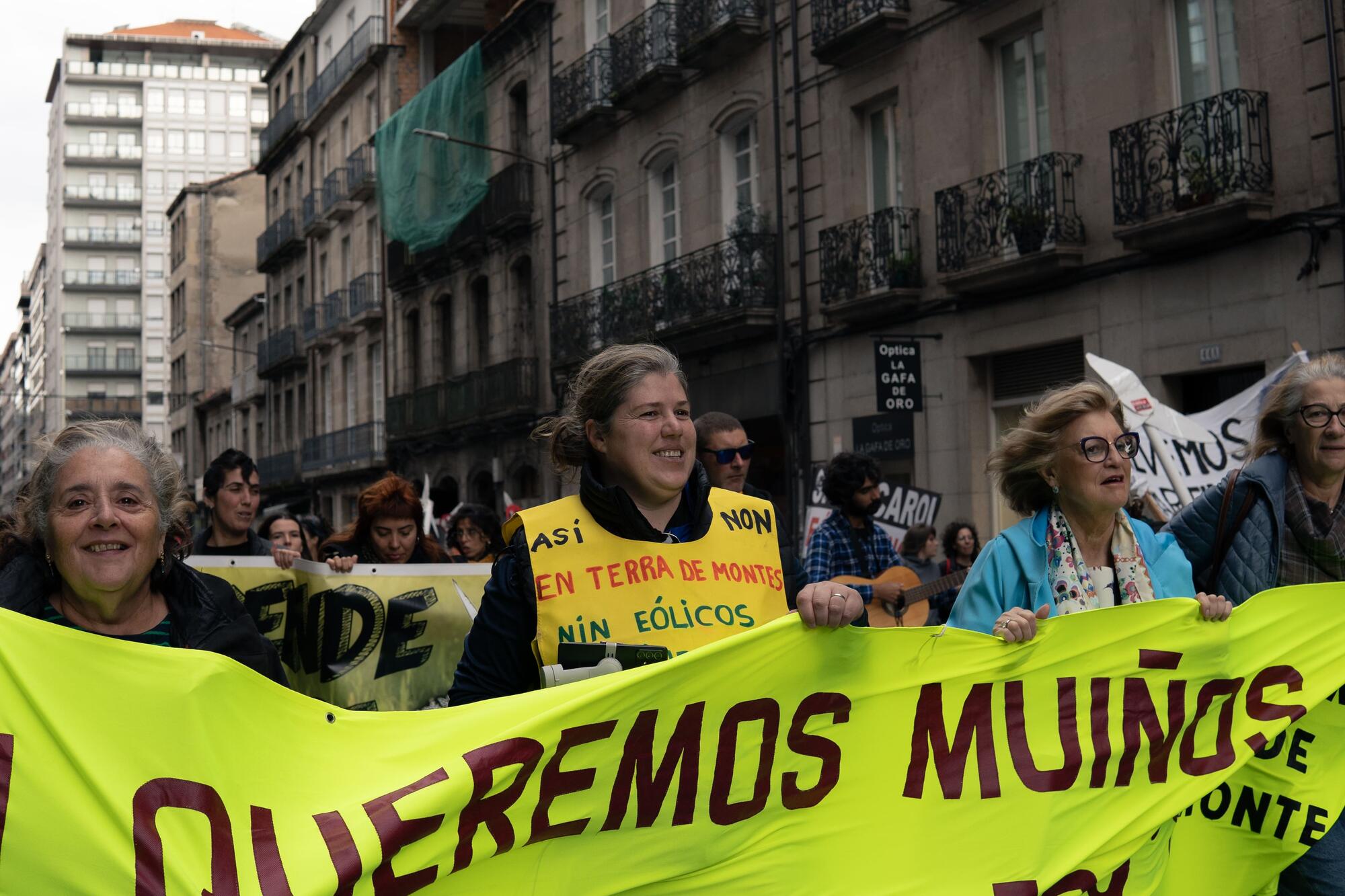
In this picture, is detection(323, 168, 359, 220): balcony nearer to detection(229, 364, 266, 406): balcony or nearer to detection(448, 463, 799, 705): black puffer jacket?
detection(229, 364, 266, 406): balcony

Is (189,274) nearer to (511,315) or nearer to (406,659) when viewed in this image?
(511,315)

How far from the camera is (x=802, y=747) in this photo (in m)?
3.42

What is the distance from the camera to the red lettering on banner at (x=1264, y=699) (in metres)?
3.90

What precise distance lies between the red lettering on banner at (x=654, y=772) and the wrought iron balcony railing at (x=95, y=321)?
10830cm

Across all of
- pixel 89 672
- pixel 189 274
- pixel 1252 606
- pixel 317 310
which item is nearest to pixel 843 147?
pixel 1252 606

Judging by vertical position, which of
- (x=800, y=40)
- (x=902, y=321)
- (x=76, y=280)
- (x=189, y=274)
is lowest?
(x=902, y=321)

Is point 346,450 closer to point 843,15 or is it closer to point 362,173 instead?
point 362,173

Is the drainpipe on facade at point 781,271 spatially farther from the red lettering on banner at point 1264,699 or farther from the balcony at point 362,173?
the balcony at point 362,173

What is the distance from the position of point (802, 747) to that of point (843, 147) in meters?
14.9

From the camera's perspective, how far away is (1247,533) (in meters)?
4.25

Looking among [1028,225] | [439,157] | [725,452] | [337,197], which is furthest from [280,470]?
[725,452]

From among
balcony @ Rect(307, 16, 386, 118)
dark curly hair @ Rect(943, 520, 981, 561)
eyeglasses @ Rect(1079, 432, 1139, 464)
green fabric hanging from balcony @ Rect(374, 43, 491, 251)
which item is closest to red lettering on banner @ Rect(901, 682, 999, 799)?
eyeglasses @ Rect(1079, 432, 1139, 464)

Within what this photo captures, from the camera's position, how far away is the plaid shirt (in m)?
7.49

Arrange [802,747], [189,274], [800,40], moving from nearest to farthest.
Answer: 1. [802,747]
2. [800,40]
3. [189,274]
